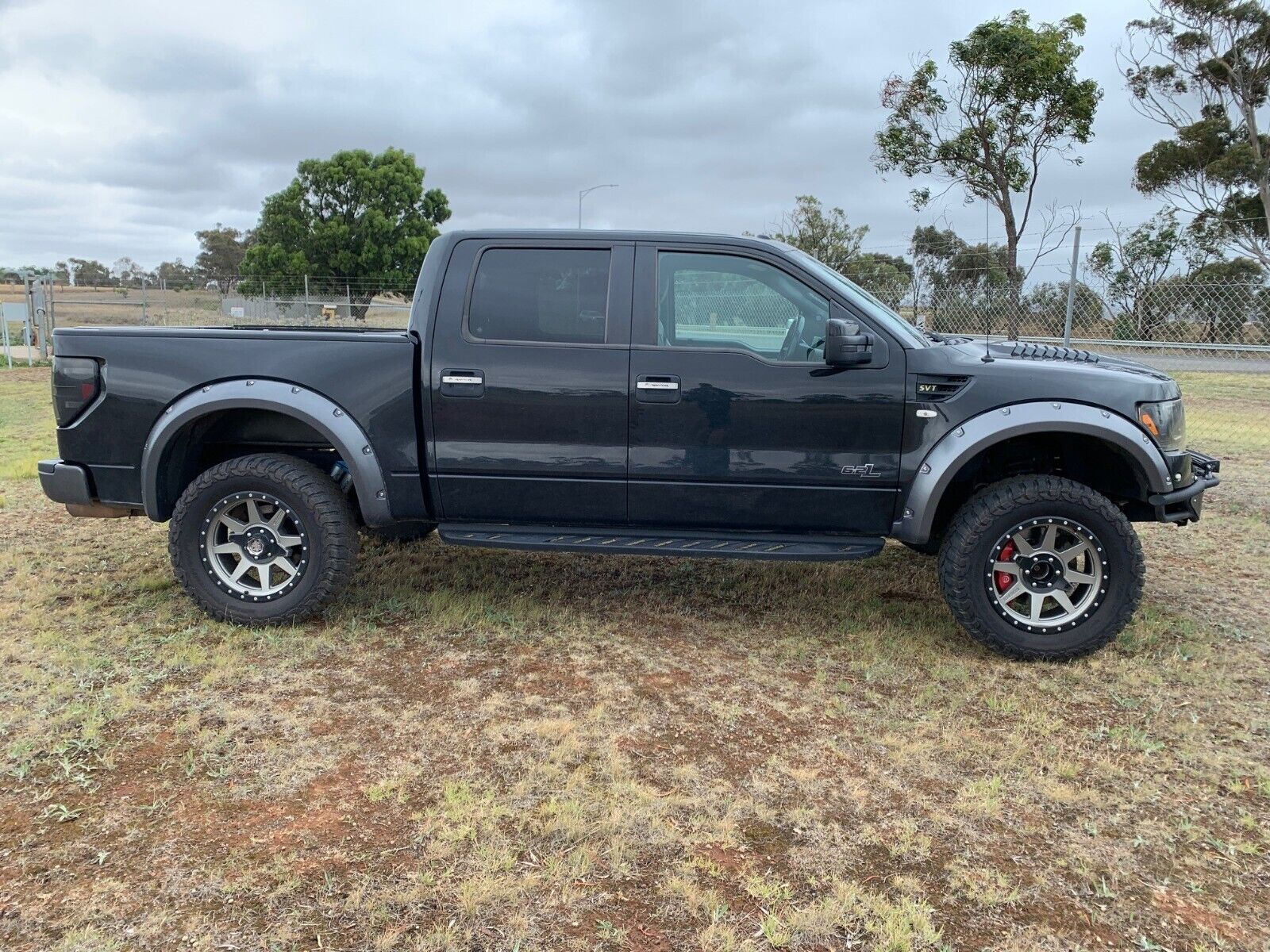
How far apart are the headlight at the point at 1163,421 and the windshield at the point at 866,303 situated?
39.1 inches

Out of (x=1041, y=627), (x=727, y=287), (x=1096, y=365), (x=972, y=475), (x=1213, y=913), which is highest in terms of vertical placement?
(x=727, y=287)

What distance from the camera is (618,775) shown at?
9.95 feet

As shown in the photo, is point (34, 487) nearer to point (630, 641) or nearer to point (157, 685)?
point (157, 685)

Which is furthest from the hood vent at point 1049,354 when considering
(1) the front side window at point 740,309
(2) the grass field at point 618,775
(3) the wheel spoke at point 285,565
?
(3) the wheel spoke at point 285,565

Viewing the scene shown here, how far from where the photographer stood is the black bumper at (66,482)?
424 centimetres

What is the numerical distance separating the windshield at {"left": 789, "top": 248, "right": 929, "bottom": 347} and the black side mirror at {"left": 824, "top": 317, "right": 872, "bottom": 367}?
201mm

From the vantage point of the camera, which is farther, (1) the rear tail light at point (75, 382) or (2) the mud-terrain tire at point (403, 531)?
(2) the mud-terrain tire at point (403, 531)

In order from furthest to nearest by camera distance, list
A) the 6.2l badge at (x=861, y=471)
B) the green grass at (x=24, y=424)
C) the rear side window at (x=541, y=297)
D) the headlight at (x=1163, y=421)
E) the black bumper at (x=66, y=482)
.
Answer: the green grass at (x=24, y=424)
the black bumper at (x=66, y=482)
the rear side window at (x=541, y=297)
the 6.2l badge at (x=861, y=471)
the headlight at (x=1163, y=421)

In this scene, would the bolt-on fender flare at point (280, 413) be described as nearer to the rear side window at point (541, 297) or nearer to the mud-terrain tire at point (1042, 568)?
the rear side window at point (541, 297)

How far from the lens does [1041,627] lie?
401 cm

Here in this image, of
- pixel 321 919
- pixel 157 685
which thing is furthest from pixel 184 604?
pixel 321 919

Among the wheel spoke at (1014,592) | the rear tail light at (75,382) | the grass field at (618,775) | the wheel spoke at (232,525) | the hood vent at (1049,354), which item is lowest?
the grass field at (618,775)

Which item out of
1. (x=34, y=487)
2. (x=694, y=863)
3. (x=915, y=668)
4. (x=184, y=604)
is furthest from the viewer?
(x=34, y=487)

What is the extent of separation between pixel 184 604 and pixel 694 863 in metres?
3.24
